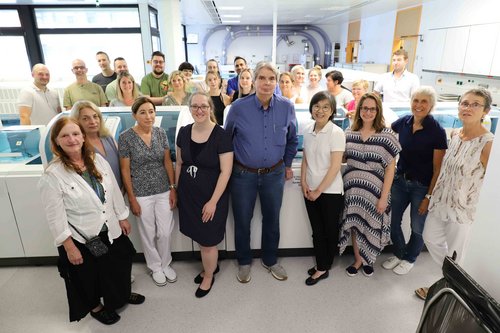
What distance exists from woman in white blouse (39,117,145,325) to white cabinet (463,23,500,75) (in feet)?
15.3

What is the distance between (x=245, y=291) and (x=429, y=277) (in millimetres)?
1347

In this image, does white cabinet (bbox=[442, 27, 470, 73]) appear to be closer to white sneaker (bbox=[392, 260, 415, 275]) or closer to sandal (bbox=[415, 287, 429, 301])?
white sneaker (bbox=[392, 260, 415, 275])

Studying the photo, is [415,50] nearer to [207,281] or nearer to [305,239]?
[305,239]

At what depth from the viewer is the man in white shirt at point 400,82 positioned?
372cm

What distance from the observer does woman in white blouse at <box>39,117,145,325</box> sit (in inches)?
62.7

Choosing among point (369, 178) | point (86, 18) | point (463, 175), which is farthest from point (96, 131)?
point (86, 18)

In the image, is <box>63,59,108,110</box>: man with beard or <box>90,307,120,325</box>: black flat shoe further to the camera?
<box>63,59,108,110</box>: man with beard

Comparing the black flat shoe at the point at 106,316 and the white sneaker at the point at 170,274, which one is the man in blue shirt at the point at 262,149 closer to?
the white sneaker at the point at 170,274

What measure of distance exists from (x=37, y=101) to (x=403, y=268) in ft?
12.0

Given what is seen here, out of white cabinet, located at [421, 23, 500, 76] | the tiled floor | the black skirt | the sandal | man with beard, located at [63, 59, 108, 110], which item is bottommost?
the tiled floor

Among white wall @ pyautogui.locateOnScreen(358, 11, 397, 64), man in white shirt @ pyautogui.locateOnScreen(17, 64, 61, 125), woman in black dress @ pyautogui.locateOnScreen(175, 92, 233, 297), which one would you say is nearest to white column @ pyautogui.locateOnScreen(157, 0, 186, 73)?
man in white shirt @ pyautogui.locateOnScreen(17, 64, 61, 125)

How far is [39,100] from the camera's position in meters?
3.28

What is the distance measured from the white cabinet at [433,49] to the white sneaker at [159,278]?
523 centimetres

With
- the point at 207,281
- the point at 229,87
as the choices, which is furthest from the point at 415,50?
the point at 207,281
